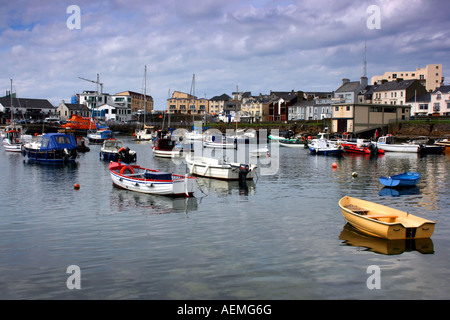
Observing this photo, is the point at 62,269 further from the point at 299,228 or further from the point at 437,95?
the point at 437,95

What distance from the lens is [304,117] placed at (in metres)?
140

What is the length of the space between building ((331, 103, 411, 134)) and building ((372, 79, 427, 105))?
1761cm

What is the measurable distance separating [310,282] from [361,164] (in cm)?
4383

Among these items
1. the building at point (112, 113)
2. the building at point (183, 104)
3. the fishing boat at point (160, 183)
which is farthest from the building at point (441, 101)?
the building at point (112, 113)

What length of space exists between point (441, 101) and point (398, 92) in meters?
12.9

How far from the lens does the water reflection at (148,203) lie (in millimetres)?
27119

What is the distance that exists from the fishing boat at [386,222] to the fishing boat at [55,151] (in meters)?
43.1

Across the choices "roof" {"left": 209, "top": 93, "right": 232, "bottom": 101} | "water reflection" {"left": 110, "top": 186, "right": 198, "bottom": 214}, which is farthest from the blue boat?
"roof" {"left": 209, "top": 93, "right": 232, "bottom": 101}

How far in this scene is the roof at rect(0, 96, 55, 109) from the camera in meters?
162

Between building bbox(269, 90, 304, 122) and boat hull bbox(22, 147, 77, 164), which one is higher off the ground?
building bbox(269, 90, 304, 122)

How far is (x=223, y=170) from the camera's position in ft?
131

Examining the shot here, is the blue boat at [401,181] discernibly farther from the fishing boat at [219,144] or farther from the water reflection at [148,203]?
the fishing boat at [219,144]

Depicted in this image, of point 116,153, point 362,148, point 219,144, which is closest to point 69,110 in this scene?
point 219,144

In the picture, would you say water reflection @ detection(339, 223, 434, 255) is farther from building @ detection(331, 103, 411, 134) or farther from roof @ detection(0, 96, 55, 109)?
roof @ detection(0, 96, 55, 109)
